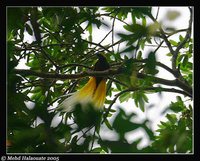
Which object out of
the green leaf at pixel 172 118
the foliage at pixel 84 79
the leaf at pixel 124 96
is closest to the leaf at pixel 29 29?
the foliage at pixel 84 79

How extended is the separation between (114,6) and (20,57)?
50 centimetres

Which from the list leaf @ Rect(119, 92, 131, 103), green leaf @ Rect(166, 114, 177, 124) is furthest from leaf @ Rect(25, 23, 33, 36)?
green leaf @ Rect(166, 114, 177, 124)

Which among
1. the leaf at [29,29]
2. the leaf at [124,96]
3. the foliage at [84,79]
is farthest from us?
the leaf at [29,29]

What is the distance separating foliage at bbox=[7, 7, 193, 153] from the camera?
1021mm

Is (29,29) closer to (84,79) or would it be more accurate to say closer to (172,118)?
(84,79)

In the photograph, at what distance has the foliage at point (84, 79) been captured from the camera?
1021mm

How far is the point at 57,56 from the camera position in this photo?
1.96m

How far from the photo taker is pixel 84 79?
202 centimetres

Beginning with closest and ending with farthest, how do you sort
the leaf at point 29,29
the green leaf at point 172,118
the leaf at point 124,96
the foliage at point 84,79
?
the foliage at point 84,79
the green leaf at point 172,118
the leaf at point 124,96
the leaf at point 29,29

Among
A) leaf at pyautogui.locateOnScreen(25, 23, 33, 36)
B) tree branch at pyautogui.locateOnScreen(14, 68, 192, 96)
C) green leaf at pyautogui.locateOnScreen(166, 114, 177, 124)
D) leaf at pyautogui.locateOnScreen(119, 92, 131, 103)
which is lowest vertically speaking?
green leaf at pyautogui.locateOnScreen(166, 114, 177, 124)

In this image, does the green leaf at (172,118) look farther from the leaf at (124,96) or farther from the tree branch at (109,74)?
the leaf at (124,96)

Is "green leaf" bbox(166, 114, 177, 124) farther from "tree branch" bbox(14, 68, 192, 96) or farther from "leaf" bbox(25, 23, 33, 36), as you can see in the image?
"leaf" bbox(25, 23, 33, 36)
